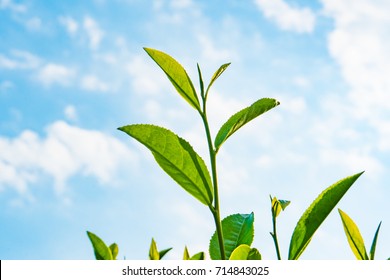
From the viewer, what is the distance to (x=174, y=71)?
54.5 inches

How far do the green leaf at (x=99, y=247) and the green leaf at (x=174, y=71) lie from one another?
41 centimetres

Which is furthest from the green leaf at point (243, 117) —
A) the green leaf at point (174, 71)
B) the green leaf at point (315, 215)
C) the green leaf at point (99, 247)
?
the green leaf at point (99, 247)

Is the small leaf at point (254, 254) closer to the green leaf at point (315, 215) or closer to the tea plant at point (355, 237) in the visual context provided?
the green leaf at point (315, 215)

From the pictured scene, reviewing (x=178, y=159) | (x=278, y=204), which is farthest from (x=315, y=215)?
(x=178, y=159)

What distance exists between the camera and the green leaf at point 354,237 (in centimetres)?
144

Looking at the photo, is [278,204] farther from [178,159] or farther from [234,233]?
[178,159]

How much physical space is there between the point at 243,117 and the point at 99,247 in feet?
1.54

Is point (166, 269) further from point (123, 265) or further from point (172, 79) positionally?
point (172, 79)

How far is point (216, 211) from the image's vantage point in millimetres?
1229

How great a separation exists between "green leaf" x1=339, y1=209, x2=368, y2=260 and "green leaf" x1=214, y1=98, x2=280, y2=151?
15.5 inches

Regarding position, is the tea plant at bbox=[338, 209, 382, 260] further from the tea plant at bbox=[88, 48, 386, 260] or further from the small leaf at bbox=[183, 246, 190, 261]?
the small leaf at bbox=[183, 246, 190, 261]

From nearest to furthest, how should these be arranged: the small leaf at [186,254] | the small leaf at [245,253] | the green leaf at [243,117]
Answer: the small leaf at [245,253] → the green leaf at [243,117] → the small leaf at [186,254]

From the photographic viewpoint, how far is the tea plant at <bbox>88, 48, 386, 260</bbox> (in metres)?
1.24

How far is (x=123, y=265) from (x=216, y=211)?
245 mm
